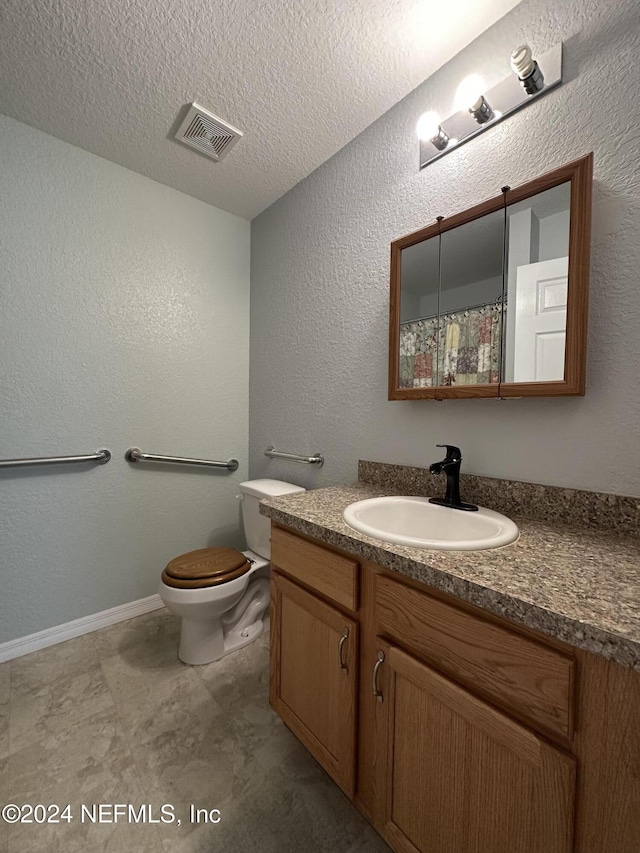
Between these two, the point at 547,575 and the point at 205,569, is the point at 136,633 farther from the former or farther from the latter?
the point at 547,575

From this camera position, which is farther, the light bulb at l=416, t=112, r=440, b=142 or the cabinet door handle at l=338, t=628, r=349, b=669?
the light bulb at l=416, t=112, r=440, b=142

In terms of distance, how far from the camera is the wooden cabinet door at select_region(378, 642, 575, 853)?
0.54 m

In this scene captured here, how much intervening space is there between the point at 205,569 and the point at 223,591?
4.8 inches

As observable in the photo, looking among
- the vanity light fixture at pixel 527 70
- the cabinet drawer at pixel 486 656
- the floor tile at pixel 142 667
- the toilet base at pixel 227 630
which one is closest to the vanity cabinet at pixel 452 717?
the cabinet drawer at pixel 486 656

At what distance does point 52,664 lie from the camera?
1.47 meters

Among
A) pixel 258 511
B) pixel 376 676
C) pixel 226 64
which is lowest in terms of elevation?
pixel 376 676

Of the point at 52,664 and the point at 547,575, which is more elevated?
the point at 547,575

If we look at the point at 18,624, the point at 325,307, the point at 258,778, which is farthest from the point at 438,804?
the point at 18,624

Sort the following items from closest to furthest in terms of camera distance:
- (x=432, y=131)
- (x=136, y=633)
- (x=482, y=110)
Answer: (x=482, y=110), (x=432, y=131), (x=136, y=633)

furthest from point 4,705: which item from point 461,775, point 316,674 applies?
point 461,775

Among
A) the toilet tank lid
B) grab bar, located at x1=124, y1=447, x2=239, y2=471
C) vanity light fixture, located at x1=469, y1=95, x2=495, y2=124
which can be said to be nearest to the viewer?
vanity light fixture, located at x1=469, y1=95, x2=495, y2=124

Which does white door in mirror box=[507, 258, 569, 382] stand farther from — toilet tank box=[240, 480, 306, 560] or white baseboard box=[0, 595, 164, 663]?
white baseboard box=[0, 595, 164, 663]

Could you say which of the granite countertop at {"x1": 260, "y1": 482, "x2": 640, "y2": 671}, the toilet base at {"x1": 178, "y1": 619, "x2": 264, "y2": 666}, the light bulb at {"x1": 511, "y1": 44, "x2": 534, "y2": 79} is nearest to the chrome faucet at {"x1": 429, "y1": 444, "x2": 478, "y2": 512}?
the granite countertop at {"x1": 260, "y1": 482, "x2": 640, "y2": 671}

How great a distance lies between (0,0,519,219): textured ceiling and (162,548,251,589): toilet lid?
1909 millimetres
